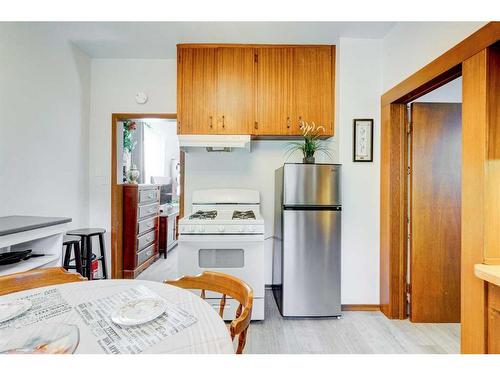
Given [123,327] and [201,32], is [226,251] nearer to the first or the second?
[123,327]

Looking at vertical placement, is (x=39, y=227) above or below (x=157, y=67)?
below

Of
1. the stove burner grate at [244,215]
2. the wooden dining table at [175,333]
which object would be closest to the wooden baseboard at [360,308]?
the stove burner grate at [244,215]

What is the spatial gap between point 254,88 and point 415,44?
54.4 inches

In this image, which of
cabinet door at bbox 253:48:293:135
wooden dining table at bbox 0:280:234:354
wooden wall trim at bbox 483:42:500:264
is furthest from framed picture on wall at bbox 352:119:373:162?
wooden dining table at bbox 0:280:234:354

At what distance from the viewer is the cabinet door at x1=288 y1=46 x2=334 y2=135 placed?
2730 millimetres

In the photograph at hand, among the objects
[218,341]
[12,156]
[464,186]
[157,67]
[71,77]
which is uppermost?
[157,67]

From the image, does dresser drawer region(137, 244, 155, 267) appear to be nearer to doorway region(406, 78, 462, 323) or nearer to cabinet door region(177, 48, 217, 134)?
cabinet door region(177, 48, 217, 134)

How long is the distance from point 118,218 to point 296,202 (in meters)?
2.12

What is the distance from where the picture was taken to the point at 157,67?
3133mm

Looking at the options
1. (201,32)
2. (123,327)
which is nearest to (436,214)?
(123,327)

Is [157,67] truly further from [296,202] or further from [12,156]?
[296,202]

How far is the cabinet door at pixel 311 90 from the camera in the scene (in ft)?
8.96
